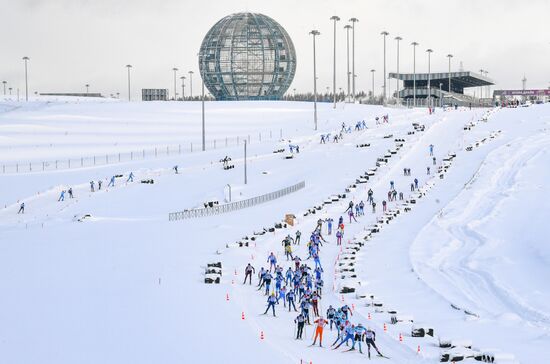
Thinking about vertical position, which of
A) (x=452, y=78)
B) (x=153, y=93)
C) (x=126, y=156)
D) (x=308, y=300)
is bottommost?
(x=308, y=300)

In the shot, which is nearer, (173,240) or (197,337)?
(197,337)

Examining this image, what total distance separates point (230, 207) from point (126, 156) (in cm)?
2649

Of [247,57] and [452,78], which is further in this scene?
[452,78]

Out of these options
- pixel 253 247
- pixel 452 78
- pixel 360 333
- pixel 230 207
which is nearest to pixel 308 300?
pixel 360 333

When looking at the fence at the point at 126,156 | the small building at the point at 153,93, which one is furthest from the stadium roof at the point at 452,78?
the fence at the point at 126,156

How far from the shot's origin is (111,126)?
94250 mm

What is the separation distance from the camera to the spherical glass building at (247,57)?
395 ft

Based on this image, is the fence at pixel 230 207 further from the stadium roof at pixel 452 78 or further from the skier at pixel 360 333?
the stadium roof at pixel 452 78

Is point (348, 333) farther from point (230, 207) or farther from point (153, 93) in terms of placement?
point (153, 93)

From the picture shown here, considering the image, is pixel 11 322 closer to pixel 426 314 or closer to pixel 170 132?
pixel 426 314

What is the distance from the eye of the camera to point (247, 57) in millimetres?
120250

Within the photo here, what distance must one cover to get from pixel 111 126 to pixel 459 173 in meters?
43.9

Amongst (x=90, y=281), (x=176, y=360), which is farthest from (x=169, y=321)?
(x=90, y=281)

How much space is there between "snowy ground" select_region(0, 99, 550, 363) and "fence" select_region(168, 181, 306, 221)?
83 centimetres
